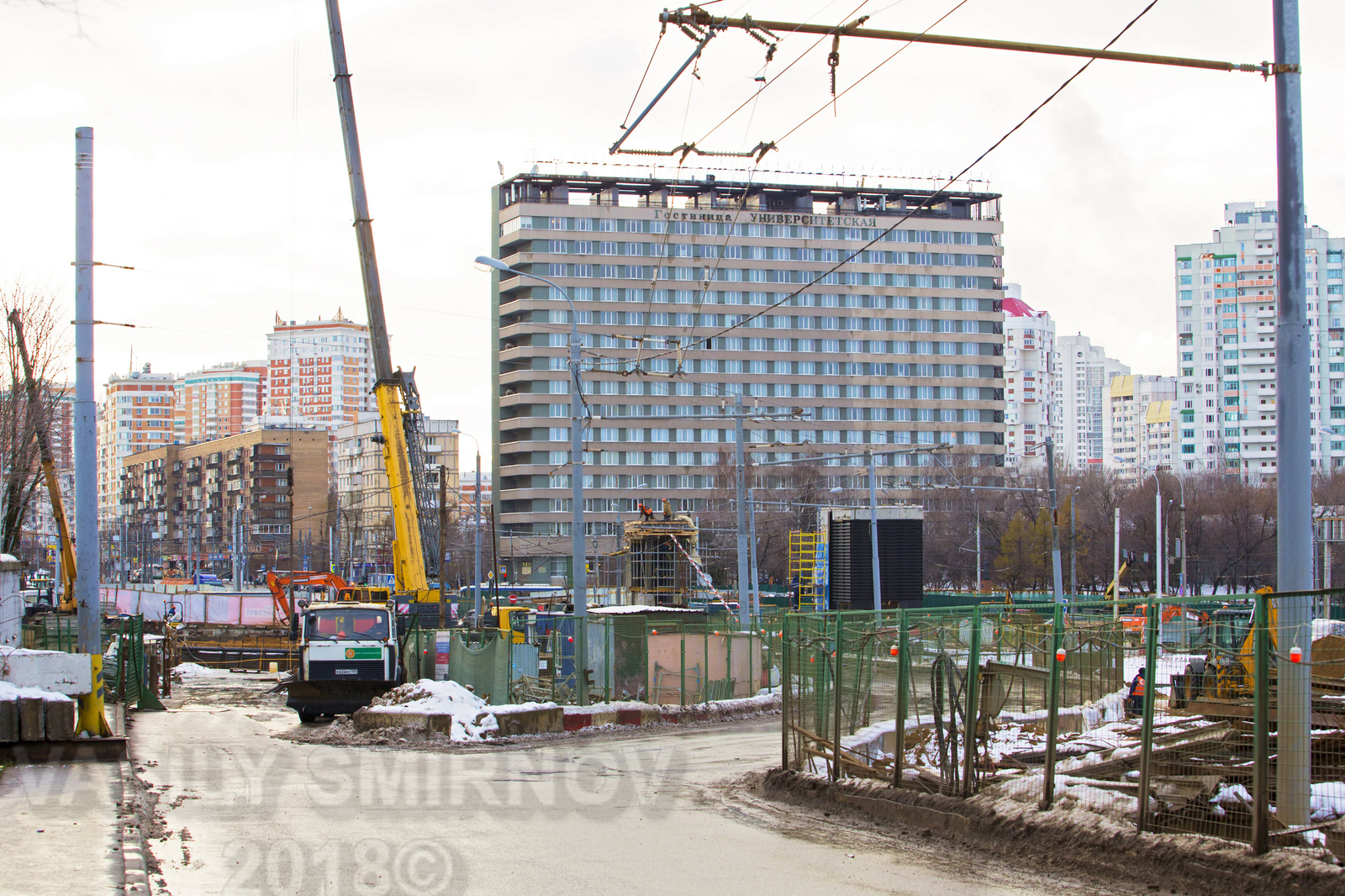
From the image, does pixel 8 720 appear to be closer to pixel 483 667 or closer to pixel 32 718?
pixel 32 718

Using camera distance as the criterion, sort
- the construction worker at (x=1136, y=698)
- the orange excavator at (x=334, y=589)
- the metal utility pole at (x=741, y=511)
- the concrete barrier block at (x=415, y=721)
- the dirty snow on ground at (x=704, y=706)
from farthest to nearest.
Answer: the orange excavator at (x=334, y=589) < the metal utility pole at (x=741, y=511) < the dirty snow on ground at (x=704, y=706) < the concrete barrier block at (x=415, y=721) < the construction worker at (x=1136, y=698)

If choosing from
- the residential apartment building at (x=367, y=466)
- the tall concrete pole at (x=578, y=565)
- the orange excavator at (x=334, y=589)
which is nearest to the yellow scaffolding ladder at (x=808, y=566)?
the orange excavator at (x=334, y=589)

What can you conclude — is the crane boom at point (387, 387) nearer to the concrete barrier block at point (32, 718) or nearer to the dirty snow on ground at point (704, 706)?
the dirty snow on ground at point (704, 706)

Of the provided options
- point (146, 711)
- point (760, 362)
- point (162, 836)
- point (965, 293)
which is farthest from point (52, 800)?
point (965, 293)

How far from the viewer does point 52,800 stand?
1316 centimetres

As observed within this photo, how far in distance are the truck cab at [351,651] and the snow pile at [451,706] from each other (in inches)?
83.1

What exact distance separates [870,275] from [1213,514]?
127 feet

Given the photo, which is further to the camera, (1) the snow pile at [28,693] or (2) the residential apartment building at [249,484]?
(2) the residential apartment building at [249,484]

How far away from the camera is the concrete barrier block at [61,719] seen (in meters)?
16.9

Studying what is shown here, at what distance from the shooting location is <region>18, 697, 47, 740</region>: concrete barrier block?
54.6 feet

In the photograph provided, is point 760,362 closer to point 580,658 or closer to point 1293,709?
point 580,658

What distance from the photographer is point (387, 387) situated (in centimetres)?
3145

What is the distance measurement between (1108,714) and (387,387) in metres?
19.2

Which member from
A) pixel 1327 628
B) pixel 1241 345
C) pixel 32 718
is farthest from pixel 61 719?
pixel 1241 345
